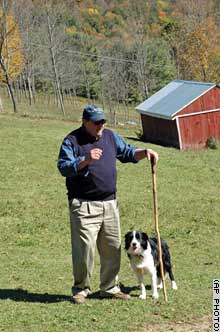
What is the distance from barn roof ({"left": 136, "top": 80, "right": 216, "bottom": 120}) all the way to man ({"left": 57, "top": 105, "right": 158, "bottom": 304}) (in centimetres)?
2552

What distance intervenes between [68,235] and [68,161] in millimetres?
6924

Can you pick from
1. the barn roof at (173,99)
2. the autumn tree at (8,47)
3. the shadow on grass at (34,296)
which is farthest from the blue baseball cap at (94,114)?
the autumn tree at (8,47)

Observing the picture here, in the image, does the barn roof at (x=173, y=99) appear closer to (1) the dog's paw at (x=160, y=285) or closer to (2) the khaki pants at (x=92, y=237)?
(1) the dog's paw at (x=160, y=285)

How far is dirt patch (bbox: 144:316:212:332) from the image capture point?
6.28 meters

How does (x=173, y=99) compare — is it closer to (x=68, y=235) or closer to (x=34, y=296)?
(x=68, y=235)

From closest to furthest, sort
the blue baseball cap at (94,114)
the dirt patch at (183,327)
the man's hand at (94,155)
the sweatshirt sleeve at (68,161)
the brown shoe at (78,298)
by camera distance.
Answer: the dirt patch at (183,327) < the man's hand at (94,155) < the sweatshirt sleeve at (68,161) < the blue baseball cap at (94,114) < the brown shoe at (78,298)

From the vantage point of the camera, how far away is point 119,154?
24.0 ft

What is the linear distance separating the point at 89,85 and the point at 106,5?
51157mm

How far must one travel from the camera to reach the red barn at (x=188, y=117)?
32750 millimetres

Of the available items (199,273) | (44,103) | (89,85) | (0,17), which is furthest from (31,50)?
(199,273)

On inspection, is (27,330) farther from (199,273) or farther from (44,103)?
(44,103)

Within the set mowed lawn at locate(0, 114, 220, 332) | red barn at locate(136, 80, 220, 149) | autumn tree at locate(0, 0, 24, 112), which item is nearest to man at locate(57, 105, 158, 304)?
mowed lawn at locate(0, 114, 220, 332)

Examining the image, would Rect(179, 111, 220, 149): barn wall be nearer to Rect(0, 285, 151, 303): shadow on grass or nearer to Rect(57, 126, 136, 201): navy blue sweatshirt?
Rect(0, 285, 151, 303): shadow on grass

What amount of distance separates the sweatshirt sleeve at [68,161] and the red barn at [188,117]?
2565 cm
